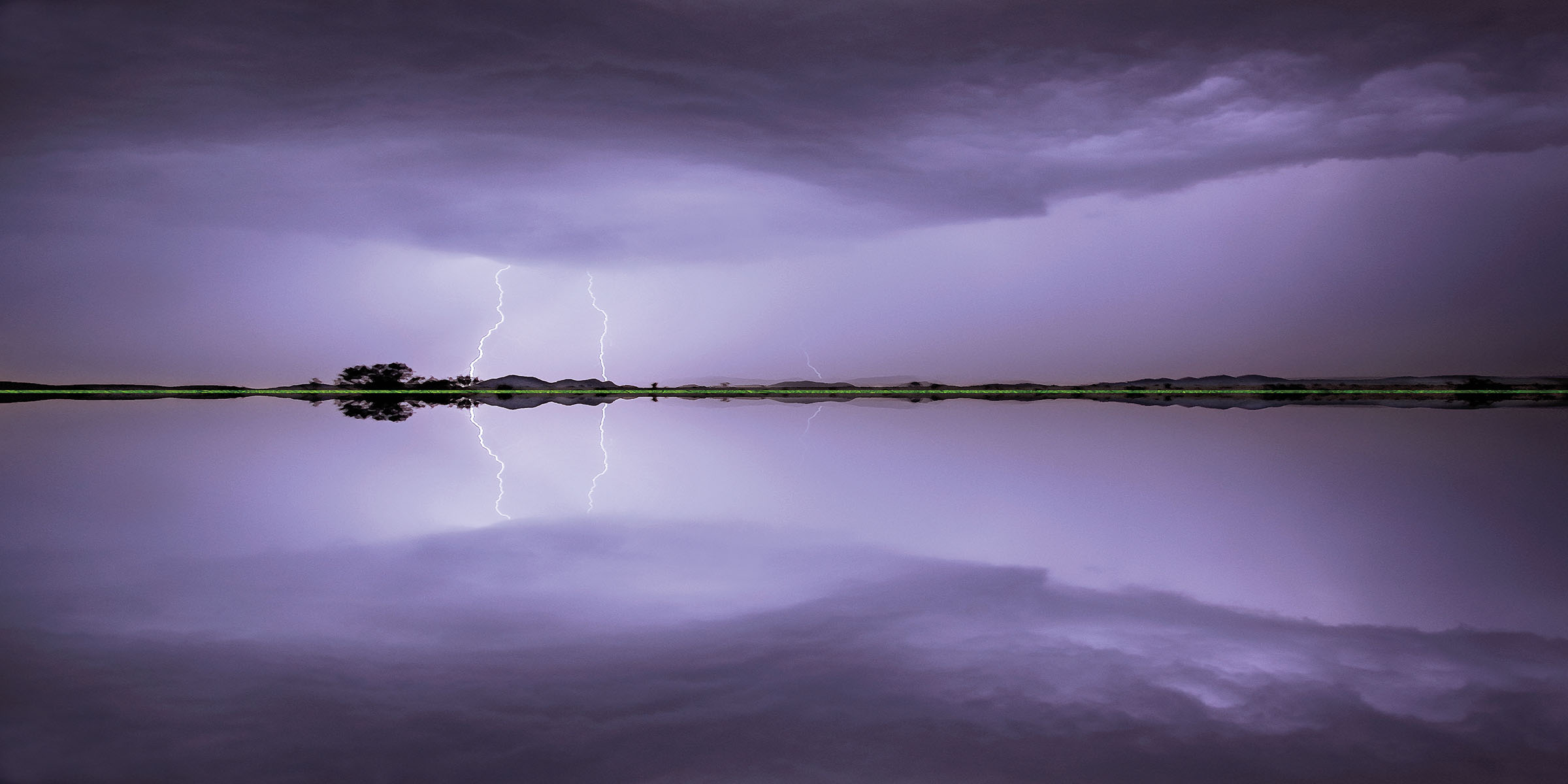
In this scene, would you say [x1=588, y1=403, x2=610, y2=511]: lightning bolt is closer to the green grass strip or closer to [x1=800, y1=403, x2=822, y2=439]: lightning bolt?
[x1=800, y1=403, x2=822, y2=439]: lightning bolt

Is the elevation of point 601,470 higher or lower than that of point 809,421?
lower

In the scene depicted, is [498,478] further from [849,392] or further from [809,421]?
[849,392]

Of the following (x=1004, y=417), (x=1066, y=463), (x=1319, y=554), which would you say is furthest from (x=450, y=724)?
(x=1004, y=417)

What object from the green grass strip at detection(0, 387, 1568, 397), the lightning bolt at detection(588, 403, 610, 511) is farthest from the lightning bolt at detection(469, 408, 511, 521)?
the green grass strip at detection(0, 387, 1568, 397)

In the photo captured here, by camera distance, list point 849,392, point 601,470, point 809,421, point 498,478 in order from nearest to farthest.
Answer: point 498,478 → point 601,470 → point 809,421 → point 849,392

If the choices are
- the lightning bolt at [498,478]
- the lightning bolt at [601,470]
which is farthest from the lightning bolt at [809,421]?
the lightning bolt at [498,478]

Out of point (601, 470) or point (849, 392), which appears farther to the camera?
point (849, 392)

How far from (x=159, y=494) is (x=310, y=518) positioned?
13.1 feet

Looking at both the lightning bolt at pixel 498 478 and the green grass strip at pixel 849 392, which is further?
the green grass strip at pixel 849 392

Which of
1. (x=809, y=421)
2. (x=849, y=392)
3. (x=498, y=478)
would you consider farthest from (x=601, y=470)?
(x=849, y=392)

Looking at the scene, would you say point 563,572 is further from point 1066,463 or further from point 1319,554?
point 1066,463

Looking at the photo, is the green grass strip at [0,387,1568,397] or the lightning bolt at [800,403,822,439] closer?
the lightning bolt at [800,403,822,439]

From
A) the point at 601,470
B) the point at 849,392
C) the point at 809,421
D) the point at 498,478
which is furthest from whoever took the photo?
the point at 849,392

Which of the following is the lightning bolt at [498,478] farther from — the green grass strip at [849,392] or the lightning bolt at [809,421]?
the green grass strip at [849,392]
